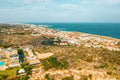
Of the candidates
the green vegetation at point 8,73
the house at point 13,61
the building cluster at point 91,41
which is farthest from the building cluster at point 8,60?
the building cluster at point 91,41

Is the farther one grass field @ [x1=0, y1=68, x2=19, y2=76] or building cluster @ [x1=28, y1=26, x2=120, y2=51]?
building cluster @ [x1=28, y1=26, x2=120, y2=51]

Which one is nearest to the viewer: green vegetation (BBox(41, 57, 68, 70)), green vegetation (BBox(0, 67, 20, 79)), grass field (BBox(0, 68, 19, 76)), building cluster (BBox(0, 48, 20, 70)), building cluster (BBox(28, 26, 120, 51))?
green vegetation (BBox(0, 67, 20, 79))

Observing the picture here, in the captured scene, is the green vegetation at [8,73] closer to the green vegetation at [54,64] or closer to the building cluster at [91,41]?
the green vegetation at [54,64]

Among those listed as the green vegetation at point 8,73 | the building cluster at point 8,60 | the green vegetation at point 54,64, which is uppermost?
the green vegetation at point 54,64

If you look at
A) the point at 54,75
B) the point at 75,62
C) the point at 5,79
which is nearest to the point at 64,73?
the point at 54,75

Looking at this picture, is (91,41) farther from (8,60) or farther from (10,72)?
(10,72)

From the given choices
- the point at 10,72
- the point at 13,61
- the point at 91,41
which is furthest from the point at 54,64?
the point at 91,41

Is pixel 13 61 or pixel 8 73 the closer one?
pixel 8 73

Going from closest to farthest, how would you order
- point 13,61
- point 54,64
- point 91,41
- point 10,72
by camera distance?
point 10,72
point 54,64
point 13,61
point 91,41

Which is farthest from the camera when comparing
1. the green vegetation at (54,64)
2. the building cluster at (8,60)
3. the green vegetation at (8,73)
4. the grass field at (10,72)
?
the building cluster at (8,60)

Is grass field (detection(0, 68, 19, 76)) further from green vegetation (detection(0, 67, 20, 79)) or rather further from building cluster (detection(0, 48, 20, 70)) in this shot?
building cluster (detection(0, 48, 20, 70))

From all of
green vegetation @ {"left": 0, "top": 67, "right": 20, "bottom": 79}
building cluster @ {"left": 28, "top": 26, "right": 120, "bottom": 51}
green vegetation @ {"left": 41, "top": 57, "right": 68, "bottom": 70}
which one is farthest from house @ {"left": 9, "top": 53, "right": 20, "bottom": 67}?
building cluster @ {"left": 28, "top": 26, "right": 120, "bottom": 51}

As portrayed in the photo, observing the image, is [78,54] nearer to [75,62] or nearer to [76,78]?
[75,62]
